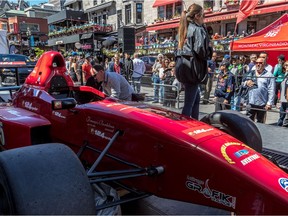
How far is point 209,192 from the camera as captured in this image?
1.93 meters

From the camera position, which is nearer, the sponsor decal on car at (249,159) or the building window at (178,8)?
the sponsor decal on car at (249,159)

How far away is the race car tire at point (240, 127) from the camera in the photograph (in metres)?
2.84

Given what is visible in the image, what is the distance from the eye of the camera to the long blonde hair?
3330 mm

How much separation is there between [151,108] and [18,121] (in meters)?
1.41

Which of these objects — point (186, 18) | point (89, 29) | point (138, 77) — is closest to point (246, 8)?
point (138, 77)

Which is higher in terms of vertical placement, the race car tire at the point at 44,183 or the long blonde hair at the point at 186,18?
the long blonde hair at the point at 186,18

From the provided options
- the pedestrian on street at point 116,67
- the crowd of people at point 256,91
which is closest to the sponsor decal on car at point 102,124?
the crowd of people at point 256,91

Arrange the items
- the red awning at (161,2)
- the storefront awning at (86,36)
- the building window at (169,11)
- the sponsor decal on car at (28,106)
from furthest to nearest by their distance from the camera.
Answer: the storefront awning at (86,36) → the building window at (169,11) → the red awning at (161,2) → the sponsor decal on car at (28,106)

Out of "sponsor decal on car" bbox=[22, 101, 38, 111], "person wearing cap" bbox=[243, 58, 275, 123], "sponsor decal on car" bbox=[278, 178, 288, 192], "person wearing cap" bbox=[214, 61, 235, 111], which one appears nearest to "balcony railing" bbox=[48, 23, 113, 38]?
"person wearing cap" bbox=[214, 61, 235, 111]

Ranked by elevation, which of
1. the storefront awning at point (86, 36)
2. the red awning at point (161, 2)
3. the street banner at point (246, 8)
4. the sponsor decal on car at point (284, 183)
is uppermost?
the red awning at point (161, 2)

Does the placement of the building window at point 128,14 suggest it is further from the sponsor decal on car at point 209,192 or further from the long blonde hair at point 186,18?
the sponsor decal on car at point 209,192

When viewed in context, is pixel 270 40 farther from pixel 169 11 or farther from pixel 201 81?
pixel 169 11

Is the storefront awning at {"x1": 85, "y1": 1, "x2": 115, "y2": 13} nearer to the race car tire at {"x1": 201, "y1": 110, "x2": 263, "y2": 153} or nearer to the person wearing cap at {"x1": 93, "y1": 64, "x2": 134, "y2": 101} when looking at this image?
the person wearing cap at {"x1": 93, "y1": 64, "x2": 134, "y2": 101}

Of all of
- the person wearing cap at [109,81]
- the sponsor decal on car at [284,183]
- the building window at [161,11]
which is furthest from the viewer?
the building window at [161,11]
